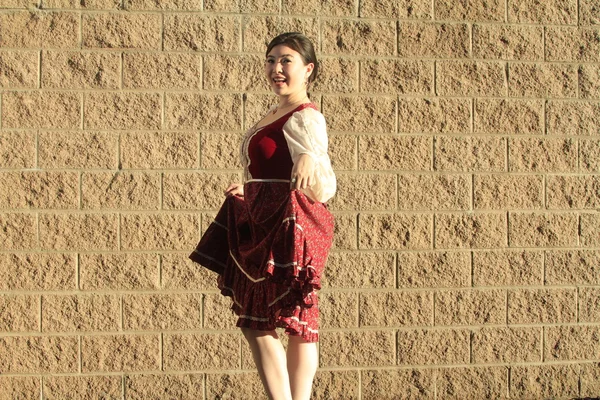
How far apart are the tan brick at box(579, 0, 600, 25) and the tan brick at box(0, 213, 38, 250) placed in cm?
350

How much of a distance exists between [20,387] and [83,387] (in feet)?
1.14

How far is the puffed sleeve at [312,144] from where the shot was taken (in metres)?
3.83

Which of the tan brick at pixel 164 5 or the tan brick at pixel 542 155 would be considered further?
the tan brick at pixel 542 155

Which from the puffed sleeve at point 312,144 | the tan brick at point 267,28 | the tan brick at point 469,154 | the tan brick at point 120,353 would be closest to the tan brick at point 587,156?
the tan brick at point 469,154

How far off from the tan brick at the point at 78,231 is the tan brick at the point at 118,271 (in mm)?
69

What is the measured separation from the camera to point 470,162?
5793 mm

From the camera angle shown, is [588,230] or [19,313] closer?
[19,313]

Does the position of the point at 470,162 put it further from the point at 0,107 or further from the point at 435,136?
the point at 0,107

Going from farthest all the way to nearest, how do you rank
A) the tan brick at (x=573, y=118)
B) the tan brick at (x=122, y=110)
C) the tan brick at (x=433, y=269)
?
1. the tan brick at (x=573, y=118)
2. the tan brick at (x=433, y=269)
3. the tan brick at (x=122, y=110)

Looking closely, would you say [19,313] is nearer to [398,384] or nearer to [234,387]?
[234,387]

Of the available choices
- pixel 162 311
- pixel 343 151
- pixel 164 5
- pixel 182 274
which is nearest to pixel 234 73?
pixel 164 5

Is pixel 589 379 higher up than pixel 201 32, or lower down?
lower down

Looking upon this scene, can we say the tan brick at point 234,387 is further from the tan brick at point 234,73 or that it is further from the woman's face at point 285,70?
the woman's face at point 285,70

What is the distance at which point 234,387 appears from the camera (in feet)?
18.1
